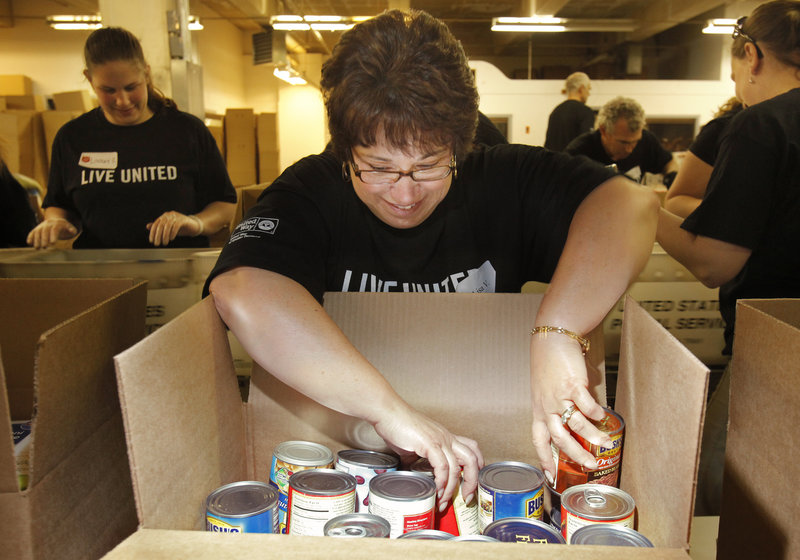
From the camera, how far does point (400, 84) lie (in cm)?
92

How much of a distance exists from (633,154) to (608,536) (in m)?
3.44

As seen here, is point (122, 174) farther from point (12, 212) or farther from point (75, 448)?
point (75, 448)

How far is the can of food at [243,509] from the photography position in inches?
32.1

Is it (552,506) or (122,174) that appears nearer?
(552,506)

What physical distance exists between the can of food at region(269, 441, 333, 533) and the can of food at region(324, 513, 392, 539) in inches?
6.8

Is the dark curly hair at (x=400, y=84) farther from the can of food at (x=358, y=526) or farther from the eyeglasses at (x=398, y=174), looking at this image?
the can of food at (x=358, y=526)

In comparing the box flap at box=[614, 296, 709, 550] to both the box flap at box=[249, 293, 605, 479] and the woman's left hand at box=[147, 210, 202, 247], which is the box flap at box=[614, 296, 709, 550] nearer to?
the box flap at box=[249, 293, 605, 479]

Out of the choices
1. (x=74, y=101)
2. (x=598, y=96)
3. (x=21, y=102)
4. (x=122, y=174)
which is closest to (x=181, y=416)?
(x=122, y=174)

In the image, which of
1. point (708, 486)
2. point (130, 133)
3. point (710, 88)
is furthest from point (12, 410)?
point (710, 88)

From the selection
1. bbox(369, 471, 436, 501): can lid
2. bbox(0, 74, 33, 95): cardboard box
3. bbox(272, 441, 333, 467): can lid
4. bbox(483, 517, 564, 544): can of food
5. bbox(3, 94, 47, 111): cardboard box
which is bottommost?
bbox(483, 517, 564, 544): can of food

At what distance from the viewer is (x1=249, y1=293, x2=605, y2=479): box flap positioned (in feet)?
3.76

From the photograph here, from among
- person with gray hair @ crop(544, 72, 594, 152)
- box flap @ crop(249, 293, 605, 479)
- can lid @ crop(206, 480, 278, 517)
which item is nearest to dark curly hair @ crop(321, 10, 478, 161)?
box flap @ crop(249, 293, 605, 479)

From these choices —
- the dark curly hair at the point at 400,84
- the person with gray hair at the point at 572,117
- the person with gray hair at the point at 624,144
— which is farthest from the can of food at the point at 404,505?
the person with gray hair at the point at 572,117

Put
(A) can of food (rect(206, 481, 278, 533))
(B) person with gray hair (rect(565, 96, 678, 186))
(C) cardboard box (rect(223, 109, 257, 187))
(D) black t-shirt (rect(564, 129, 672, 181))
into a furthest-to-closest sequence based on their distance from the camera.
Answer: (C) cardboard box (rect(223, 109, 257, 187)) < (D) black t-shirt (rect(564, 129, 672, 181)) < (B) person with gray hair (rect(565, 96, 678, 186)) < (A) can of food (rect(206, 481, 278, 533))
